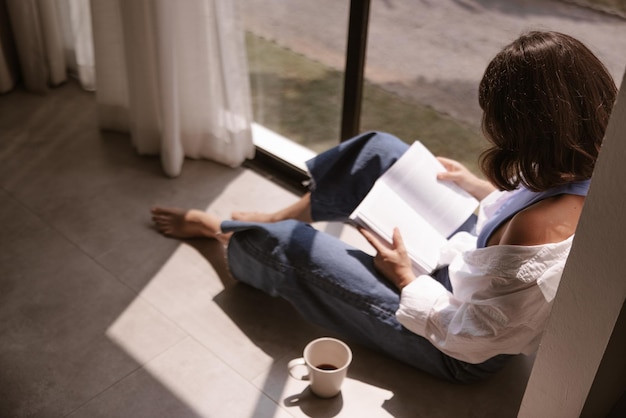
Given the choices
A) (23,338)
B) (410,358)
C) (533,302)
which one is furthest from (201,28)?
(533,302)

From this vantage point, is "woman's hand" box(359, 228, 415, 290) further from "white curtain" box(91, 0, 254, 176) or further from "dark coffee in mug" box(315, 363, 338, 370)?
"white curtain" box(91, 0, 254, 176)

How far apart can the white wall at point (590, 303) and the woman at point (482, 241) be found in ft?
0.43

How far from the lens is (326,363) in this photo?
169 cm

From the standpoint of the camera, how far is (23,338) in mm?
1846

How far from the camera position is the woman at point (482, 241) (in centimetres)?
130

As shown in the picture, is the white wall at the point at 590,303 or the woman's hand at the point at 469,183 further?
the woman's hand at the point at 469,183

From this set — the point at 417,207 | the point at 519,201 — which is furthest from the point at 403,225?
the point at 519,201

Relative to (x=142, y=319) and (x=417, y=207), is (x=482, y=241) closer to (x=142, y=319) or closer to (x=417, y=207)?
(x=417, y=207)

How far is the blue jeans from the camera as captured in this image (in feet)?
5.46

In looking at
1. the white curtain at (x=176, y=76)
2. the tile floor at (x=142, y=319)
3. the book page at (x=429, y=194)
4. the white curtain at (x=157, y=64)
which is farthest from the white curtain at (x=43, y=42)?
the book page at (x=429, y=194)

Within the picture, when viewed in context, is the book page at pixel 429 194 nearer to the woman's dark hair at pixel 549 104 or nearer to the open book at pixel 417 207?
the open book at pixel 417 207

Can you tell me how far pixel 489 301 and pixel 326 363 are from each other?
432 mm

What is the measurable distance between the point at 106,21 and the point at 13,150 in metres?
0.52

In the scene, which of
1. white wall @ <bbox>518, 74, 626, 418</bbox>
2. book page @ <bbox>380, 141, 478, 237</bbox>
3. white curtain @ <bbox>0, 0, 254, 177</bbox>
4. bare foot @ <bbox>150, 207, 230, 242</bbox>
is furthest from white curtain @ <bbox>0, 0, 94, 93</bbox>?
white wall @ <bbox>518, 74, 626, 418</bbox>
